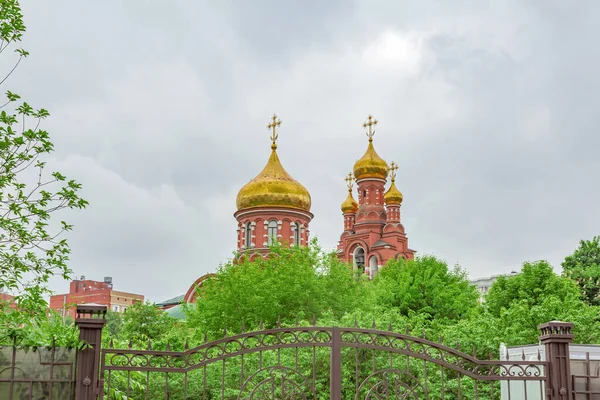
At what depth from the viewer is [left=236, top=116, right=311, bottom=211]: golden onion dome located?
35250 millimetres

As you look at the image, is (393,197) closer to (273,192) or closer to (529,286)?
(273,192)

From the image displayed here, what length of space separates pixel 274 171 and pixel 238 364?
79.0 ft

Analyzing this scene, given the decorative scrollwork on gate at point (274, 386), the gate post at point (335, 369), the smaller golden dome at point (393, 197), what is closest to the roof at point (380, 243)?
the smaller golden dome at point (393, 197)

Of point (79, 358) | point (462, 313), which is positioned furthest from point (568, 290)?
point (79, 358)

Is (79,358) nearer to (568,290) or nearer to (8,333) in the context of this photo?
(8,333)

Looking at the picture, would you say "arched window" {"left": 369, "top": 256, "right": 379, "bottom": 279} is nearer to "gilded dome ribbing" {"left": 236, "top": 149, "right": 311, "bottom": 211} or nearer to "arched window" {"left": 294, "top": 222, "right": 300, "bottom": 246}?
"gilded dome ribbing" {"left": 236, "top": 149, "right": 311, "bottom": 211}

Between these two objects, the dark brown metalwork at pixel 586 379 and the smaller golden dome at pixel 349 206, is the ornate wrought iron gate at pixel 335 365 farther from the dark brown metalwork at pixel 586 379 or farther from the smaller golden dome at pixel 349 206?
the smaller golden dome at pixel 349 206

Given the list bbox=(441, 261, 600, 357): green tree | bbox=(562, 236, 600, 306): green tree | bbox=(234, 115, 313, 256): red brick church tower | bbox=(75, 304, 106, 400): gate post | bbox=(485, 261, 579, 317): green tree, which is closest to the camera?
bbox=(75, 304, 106, 400): gate post

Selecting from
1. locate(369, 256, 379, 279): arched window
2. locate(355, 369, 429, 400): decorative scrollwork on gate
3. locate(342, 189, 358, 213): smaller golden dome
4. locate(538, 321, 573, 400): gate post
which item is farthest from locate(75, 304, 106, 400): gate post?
locate(342, 189, 358, 213): smaller golden dome

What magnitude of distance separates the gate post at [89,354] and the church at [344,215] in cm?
2544

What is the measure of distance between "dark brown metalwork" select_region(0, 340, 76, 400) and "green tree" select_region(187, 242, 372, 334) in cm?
1293

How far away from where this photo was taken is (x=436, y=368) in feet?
41.9

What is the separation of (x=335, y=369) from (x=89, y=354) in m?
2.25

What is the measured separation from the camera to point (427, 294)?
2609 cm
